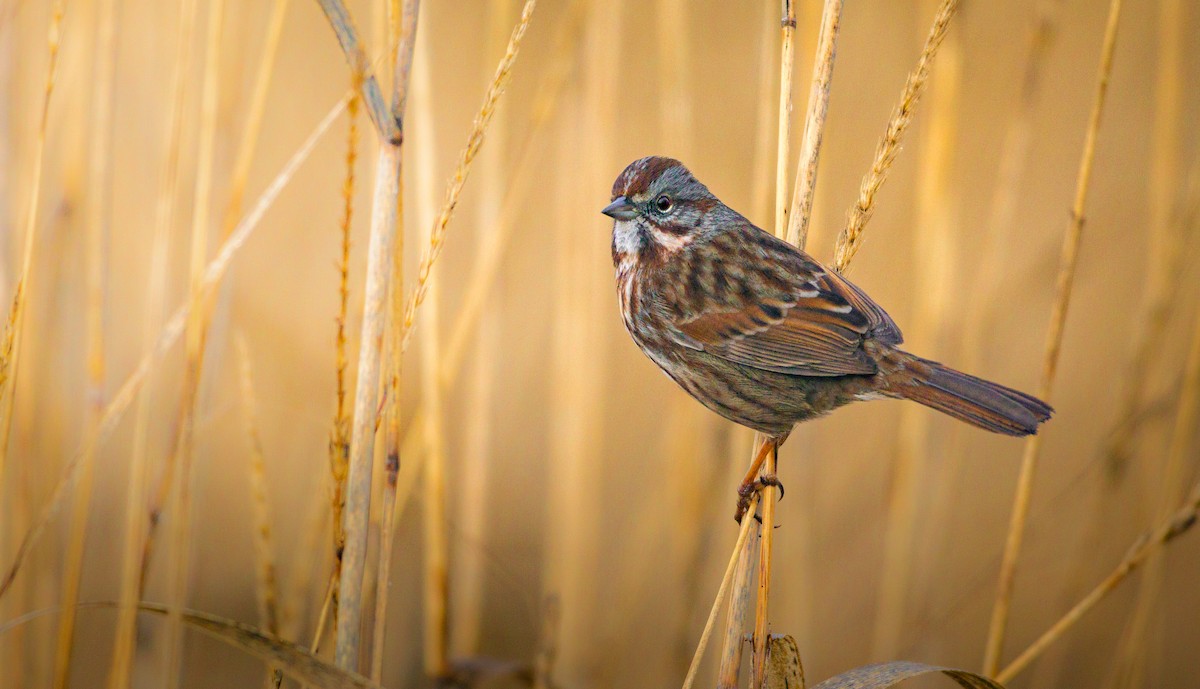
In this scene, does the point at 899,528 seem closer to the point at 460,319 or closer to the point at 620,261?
the point at 620,261

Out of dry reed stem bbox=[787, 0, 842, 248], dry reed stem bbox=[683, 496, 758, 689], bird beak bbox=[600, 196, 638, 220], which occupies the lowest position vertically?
dry reed stem bbox=[683, 496, 758, 689]

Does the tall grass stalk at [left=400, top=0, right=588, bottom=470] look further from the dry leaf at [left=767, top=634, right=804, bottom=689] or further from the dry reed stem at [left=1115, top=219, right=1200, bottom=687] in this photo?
the dry reed stem at [left=1115, top=219, right=1200, bottom=687]

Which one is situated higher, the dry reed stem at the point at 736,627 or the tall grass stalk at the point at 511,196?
the tall grass stalk at the point at 511,196

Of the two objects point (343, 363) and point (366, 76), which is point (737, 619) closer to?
point (343, 363)

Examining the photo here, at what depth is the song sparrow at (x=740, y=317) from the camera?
2.01m

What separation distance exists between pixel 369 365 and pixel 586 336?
47.0 inches

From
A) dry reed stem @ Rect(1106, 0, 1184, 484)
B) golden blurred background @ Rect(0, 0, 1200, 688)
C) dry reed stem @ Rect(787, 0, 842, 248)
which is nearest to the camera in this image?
dry reed stem @ Rect(787, 0, 842, 248)

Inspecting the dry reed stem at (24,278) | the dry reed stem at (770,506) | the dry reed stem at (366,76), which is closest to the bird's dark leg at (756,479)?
the dry reed stem at (770,506)

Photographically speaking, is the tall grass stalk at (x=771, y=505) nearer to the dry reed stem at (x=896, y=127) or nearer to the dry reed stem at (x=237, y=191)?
the dry reed stem at (x=896, y=127)

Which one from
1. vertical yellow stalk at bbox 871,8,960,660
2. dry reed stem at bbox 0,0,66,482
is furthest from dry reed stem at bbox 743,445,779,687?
dry reed stem at bbox 0,0,66,482

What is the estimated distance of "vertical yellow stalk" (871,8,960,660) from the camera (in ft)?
7.43

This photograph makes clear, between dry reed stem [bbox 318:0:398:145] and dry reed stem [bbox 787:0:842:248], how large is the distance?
0.68 metres

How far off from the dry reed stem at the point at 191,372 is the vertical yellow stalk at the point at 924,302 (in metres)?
1.57

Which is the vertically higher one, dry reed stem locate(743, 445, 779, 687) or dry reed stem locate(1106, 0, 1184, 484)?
dry reed stem locate(1106, 0, 1184, 484)
